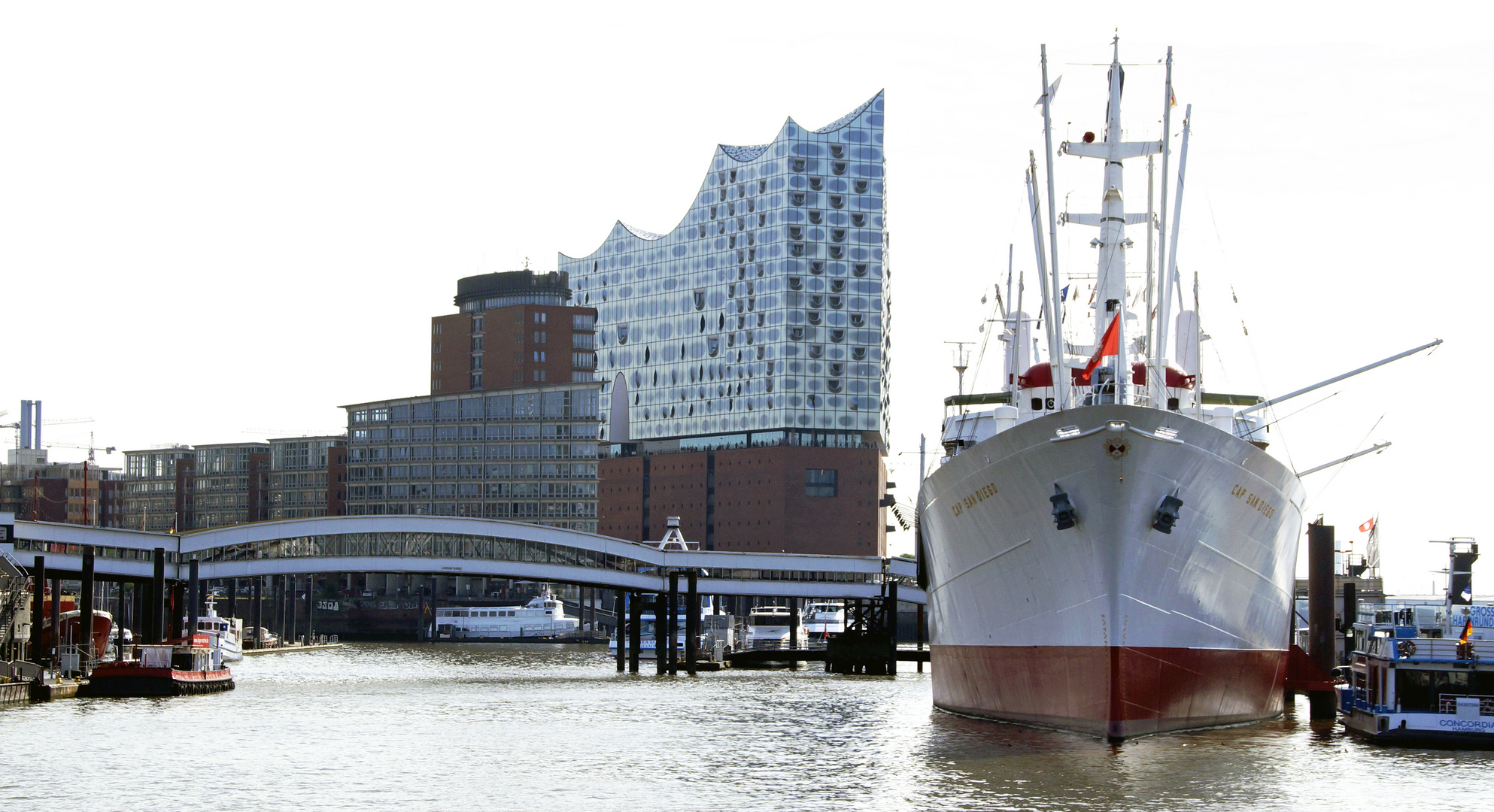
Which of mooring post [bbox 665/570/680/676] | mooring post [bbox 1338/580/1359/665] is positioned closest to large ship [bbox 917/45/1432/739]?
mooring post [bbox 1338/580/1359/665]

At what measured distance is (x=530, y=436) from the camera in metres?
175

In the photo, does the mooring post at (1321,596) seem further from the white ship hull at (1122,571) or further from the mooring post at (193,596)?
the mooring post at (193,596)

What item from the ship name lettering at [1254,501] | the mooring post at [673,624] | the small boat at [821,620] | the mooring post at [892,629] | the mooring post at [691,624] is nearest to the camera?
the ship name lettering at [1254,501]

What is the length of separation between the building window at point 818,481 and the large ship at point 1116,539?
369 feet

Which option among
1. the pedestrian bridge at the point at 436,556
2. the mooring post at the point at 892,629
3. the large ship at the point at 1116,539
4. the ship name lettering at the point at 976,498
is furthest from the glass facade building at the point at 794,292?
the ship name lettering at the point at 976,498

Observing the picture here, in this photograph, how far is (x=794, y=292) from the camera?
541 feet

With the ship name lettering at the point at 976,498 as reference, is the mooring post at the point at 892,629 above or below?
below

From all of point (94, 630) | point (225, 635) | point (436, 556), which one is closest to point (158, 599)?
point (94, 630)

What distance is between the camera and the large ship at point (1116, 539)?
1471 inches

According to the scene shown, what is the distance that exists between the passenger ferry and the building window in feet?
81.4

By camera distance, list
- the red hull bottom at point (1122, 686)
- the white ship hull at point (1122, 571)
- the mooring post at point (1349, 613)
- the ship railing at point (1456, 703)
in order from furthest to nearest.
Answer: the mooring post at point (1349, 613), the ship railing at point (1456, 703), the red hull bottom at point (1122, 686), the white ship hull at point (1122, 571)

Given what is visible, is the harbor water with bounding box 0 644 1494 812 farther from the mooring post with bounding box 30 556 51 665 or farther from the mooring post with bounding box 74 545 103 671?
the mooring post with bounding box 74 545 103 671

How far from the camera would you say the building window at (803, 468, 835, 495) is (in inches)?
6299

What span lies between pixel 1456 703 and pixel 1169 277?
12.2m
